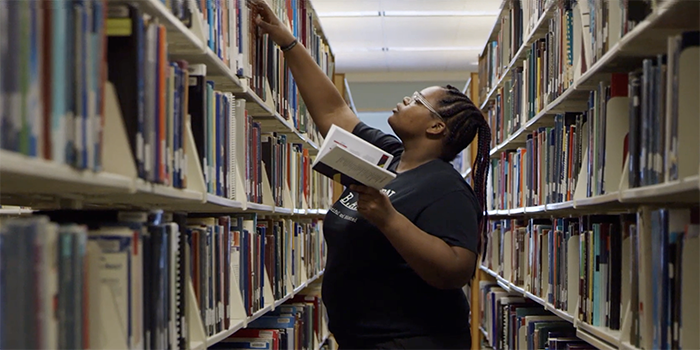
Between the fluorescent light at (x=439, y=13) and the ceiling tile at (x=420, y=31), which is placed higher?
the fluorescent light at (x=439, y=13)

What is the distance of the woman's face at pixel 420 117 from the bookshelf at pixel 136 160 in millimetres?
484

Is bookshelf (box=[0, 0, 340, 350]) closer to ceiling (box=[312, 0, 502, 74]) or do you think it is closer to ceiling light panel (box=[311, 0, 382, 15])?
ceiling light panel (box=[311, 0, 382, 15])

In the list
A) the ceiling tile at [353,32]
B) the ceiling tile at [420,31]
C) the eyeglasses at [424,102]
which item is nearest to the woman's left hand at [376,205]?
the eyeglasses at [424,102]

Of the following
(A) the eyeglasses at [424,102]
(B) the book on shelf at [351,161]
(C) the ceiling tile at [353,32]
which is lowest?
(B) the book on shelf at [351,161]

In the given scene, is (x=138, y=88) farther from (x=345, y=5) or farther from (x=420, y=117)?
(x=345, y=5)

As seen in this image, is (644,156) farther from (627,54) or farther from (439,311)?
(439,311)

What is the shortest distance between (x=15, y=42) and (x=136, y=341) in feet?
1.85

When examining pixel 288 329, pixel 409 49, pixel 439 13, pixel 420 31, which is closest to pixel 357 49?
pixel 409 49

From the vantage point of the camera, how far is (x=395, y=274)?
1976mm

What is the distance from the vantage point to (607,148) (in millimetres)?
2016

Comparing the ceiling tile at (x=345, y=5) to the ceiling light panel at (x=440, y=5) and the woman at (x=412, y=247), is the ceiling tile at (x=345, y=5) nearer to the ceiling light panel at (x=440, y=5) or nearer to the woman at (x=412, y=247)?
the ceiling light panel at (x=440, y=5)

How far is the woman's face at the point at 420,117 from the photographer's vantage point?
2.20m

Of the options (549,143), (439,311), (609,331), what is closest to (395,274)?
(439,311)

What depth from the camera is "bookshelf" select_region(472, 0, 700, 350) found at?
4.81 ft
